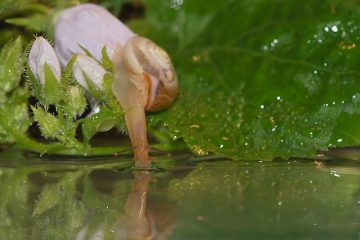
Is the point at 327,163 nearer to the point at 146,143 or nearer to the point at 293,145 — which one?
the point at 293,145

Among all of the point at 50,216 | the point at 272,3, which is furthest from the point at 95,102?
the point at 272,3

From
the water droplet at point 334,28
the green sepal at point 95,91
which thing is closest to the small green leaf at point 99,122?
the green sepal at point 95,91

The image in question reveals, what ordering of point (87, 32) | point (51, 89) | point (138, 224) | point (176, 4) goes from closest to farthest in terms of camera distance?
point (138, 224), point (51, 89), point (87, 32), point (176, 4)

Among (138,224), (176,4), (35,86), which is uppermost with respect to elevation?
(176,4)

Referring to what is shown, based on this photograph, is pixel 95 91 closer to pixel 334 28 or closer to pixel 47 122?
pixel 47 122

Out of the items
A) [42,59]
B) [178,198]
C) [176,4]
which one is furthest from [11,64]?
[176,4]

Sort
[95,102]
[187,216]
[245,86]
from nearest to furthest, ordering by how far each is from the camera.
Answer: [187,216] < [95,102] < [245,86]

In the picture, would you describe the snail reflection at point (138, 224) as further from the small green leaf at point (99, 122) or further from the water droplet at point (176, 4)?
the water droplet at point (176, 4)
